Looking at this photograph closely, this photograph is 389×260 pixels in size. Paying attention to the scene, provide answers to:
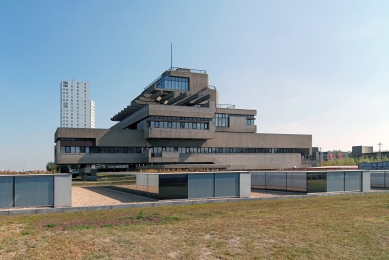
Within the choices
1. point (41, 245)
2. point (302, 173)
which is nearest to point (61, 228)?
point (41, 245)

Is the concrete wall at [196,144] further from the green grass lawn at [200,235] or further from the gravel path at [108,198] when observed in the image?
the green grass lawn at [200,235]

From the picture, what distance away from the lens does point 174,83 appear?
246 ft

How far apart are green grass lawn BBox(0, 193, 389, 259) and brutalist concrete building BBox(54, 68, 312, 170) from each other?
43067 millimetres

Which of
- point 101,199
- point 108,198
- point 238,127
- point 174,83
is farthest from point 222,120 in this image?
point 101,199

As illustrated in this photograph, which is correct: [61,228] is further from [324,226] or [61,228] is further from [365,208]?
[365,208]

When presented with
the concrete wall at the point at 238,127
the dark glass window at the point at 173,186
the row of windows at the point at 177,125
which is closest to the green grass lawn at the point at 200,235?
Answer: the dark glass window at the point at 173,186

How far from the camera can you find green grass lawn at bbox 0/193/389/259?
30.1ft

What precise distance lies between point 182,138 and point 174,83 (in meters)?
13.9

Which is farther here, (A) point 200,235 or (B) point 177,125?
(B) point 177,125

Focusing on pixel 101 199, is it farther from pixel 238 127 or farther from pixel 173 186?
pixel 238 127

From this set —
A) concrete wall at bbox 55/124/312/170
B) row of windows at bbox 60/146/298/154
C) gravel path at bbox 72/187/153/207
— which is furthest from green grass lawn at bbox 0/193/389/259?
row of windows at bbox 60/146/298/154

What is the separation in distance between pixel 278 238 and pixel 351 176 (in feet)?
65.5

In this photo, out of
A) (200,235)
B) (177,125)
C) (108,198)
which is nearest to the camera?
(200,235)

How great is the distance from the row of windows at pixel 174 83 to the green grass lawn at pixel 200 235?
59.2 m
